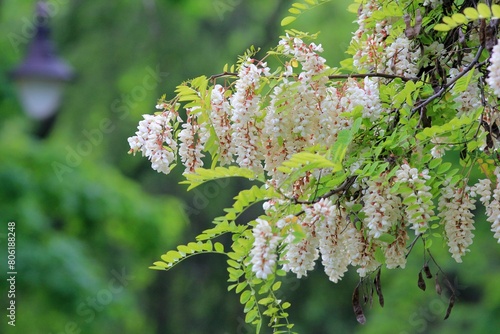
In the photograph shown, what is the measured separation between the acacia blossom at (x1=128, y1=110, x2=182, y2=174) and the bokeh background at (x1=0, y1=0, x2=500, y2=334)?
232 inches

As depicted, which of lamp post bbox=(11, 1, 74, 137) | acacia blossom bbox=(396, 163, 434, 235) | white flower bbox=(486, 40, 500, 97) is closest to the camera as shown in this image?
white flower bbox=(486, 40, 500, 97)

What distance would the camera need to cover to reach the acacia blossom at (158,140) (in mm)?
2148

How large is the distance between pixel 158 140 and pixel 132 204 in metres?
6.44

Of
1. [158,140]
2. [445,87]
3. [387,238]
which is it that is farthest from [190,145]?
[445,87]

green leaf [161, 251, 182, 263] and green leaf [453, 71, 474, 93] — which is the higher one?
green leaf [453, 71, 474, 93]

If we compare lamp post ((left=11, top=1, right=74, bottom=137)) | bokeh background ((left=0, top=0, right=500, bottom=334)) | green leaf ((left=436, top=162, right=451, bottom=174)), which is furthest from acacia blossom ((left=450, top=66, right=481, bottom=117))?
bokeh background ((left=0, top=0, right=500, bottom=334))

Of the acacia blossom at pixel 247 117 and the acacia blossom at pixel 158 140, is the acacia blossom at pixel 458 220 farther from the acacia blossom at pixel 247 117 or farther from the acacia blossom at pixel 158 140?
the acacia blossom at pixel 158 140

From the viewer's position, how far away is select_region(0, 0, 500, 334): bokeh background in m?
8.06

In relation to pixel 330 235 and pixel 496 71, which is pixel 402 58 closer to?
pixel 330 235

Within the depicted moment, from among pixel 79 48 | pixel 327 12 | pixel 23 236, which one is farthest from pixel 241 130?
pixel 79 48

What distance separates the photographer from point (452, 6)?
7.79 ft

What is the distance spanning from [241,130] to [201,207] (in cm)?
989

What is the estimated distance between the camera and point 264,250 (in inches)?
74.0

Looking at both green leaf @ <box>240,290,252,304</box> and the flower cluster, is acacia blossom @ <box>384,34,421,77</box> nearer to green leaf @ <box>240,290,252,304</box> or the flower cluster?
the flower cluster
